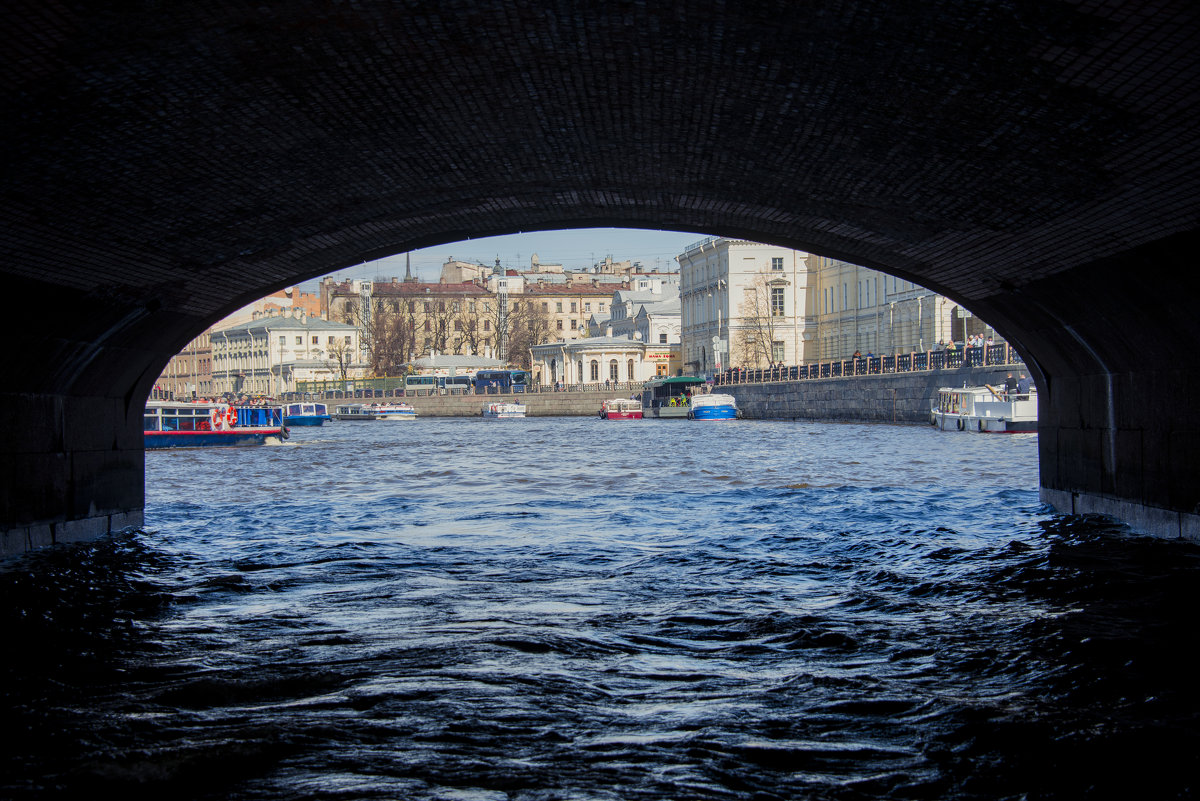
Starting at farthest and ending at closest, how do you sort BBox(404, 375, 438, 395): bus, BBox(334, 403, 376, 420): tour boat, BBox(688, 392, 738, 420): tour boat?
BBox(404, 375, 438, 395): bus < BBox(334, 403, 376, 420): tour boat < BBox(688, 392, 738, 420): tour boat

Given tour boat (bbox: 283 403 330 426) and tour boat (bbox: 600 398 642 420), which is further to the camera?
tour boat (bbox: 600 398 642 420)

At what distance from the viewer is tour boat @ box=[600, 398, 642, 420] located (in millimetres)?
99438

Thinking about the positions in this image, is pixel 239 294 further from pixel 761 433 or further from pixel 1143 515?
pixel 761 433

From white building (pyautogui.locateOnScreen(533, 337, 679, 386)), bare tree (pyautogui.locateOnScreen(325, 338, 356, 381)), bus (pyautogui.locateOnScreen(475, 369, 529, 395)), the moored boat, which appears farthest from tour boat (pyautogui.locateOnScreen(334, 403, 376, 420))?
the moored boat

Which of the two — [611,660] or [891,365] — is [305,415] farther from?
[611,660]

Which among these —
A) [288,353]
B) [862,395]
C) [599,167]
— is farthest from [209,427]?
[288,353]

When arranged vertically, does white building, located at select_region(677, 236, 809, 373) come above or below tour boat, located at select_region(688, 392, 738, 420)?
above

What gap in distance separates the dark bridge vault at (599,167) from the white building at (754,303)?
7971 cm

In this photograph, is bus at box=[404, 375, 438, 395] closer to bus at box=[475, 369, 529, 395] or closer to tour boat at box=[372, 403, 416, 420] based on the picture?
bus at box=[475, 369, 529, 395]

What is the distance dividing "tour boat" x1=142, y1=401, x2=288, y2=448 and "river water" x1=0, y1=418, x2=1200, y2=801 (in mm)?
35617

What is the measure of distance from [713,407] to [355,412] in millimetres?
41900

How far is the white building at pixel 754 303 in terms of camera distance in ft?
336

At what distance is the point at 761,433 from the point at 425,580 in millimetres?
44857

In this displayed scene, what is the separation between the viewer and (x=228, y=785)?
265 inches
